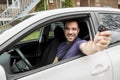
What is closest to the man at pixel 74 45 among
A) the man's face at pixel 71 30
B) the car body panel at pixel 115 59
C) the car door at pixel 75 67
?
the man's face at pixel 71 30

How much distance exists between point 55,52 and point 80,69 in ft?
2.05

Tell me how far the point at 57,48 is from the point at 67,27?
12.7 inches

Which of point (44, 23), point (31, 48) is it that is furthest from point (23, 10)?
point (44, 23)

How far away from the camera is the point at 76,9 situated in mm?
3445

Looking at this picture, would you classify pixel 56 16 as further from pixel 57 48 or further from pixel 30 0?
pixel 30 0

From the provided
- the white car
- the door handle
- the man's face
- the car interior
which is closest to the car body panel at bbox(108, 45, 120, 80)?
the white car

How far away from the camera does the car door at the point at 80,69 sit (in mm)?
2834

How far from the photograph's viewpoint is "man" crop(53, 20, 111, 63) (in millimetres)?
3039

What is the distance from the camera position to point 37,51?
4074mm

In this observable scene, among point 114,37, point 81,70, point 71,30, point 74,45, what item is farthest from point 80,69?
point 114,37

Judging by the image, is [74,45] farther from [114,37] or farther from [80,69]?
[114,37]

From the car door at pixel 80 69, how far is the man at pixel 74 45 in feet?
0.40

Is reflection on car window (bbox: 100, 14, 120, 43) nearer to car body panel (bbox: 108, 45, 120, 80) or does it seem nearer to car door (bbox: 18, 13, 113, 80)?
car body panel (bbox: 108, 45, 120, 80)

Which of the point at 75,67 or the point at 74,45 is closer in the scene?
the point at 75,67
